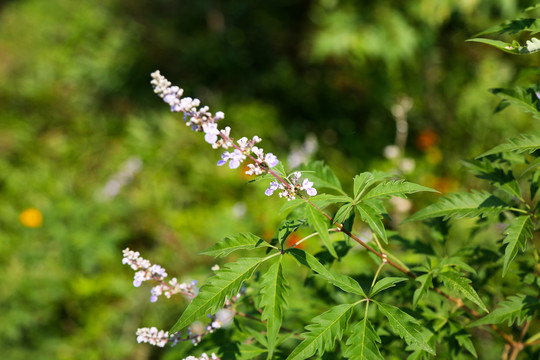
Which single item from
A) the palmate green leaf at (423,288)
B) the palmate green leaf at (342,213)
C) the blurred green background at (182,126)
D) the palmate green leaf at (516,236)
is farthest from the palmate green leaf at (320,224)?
the blurred green background at (182,126)

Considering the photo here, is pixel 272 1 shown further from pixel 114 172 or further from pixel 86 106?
pixel 114 172

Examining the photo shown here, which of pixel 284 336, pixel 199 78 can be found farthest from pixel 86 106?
pixel 284 336

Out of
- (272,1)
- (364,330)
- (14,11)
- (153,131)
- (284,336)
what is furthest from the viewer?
(14,11)

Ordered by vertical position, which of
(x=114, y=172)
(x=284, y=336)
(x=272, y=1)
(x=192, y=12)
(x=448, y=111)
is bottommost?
(x=284, y=336)

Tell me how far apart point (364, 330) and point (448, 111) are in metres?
4.26

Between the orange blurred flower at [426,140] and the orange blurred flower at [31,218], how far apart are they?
12.9 feet

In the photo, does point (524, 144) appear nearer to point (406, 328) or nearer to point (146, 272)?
point (406, 328)

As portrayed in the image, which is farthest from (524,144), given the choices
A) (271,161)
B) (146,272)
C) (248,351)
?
(146,272)

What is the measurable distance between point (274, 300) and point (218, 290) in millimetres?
164

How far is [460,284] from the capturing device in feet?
4.20

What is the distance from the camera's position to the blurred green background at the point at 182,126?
12.2 feet

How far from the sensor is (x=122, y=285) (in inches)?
149

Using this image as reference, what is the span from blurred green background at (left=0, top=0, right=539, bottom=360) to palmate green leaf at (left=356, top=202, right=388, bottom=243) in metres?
2.67

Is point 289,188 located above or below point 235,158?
below
